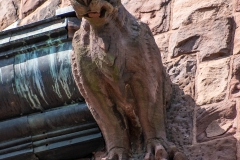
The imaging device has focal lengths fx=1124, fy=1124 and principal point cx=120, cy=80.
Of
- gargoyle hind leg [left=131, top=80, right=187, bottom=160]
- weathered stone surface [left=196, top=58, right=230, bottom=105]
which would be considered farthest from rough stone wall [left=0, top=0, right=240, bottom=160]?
gargoyle hind leg [left=131, top=80, right=187, bottom=160]

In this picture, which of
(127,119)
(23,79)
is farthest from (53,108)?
(127,119)

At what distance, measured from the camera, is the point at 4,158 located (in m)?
4.93

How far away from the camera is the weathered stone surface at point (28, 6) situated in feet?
19.2

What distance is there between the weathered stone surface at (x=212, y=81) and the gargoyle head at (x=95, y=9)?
0.67 metres

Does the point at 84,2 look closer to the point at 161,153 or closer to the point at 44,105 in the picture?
the point at 161,153

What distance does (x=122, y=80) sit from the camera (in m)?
4.30

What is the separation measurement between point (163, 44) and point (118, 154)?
0.76m

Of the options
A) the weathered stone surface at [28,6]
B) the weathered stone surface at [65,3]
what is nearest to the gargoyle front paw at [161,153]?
the weathered stone surface at [65,3]

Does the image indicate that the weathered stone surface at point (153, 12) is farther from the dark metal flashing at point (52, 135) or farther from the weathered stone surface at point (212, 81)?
the dark metal flashing at point (52, 135)

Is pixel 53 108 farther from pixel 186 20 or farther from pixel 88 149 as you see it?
pixel 186 20

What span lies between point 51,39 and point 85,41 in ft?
2.32

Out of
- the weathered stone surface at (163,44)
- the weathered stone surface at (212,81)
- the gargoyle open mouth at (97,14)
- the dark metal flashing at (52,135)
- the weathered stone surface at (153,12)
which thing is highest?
the gargoyle open mouth at (97,14)

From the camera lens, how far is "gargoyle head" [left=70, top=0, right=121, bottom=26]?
404cm

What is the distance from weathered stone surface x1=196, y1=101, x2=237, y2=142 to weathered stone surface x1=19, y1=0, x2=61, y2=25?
1.34 metres
